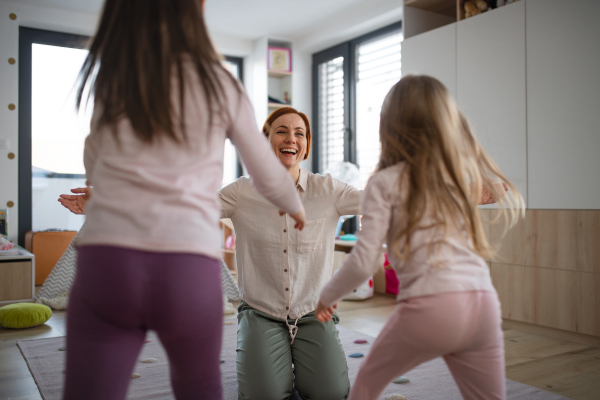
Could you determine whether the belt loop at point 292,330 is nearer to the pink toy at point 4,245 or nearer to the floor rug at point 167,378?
the floor rug at point 167,378

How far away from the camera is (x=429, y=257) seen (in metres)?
0.96

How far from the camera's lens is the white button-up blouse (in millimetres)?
1806

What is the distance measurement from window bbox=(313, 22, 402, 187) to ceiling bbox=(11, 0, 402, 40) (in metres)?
0.35

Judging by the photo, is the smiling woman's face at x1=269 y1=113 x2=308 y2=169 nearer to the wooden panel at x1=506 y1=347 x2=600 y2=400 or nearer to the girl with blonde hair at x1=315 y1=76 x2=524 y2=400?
the girl with blonde hair at x1=315 y1=76 x2=524 y2=400

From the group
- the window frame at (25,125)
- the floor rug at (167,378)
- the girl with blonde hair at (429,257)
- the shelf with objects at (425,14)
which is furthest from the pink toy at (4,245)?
the girl with blonde hair at (429,257)

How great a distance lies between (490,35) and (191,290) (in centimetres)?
285

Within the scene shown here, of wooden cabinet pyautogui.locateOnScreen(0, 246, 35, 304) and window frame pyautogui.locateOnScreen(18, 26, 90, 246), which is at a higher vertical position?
window frame pyautogui.locateOnScreen(18, 26, 90, 246)

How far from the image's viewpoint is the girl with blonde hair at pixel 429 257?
3.12 ft

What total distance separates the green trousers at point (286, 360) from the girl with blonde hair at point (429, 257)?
749 millimetres

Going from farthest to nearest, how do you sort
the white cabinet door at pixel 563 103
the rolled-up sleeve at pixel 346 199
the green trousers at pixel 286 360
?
the white cabinet door at pixel 563 103 < the rolled-up sleeve at pixel 346 199 < the green trousers at pixel 286 360

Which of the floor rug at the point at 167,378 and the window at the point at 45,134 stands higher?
the window at the point at 45,134

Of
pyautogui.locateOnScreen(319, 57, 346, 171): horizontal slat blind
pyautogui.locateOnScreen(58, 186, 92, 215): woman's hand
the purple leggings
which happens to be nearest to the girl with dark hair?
the purple leggings

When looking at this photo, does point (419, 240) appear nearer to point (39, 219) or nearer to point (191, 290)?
point (191, 290)

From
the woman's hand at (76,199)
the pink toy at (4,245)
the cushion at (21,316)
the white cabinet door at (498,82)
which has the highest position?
the white cabinet door at (498,82)
